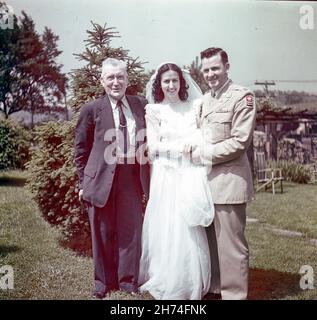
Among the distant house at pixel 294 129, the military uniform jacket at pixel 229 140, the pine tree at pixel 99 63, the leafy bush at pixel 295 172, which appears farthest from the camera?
the leafy bush at pixel 295 172

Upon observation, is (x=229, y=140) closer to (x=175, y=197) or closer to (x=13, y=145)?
(x=175, y=197)

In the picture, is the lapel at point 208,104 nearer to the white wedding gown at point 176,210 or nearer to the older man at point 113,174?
the white wedding gown at point 176,210

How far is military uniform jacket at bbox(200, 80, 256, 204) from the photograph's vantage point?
2500mm

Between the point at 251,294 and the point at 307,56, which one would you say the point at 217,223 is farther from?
the point at 307,56

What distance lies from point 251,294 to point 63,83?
149cm

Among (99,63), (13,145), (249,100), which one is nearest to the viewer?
(249,100)

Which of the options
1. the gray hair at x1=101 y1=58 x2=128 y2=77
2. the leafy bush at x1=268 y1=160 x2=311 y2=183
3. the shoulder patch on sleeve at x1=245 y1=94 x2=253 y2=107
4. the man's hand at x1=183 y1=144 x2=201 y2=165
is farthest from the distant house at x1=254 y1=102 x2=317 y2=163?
the gray hair at x1=101 y1=58 x2=128 y2=77

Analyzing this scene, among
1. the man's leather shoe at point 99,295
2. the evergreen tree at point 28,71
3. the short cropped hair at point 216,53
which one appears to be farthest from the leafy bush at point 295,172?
the evergreen tree at point 28,71

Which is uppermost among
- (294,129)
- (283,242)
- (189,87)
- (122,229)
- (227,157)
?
(189,87)

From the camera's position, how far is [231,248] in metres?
2.55

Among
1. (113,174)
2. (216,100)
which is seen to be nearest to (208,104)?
(216,100)

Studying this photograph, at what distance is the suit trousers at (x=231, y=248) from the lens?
2553mm

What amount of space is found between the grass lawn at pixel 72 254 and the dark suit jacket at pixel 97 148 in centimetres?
41

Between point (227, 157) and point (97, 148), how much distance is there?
0.64 metres
